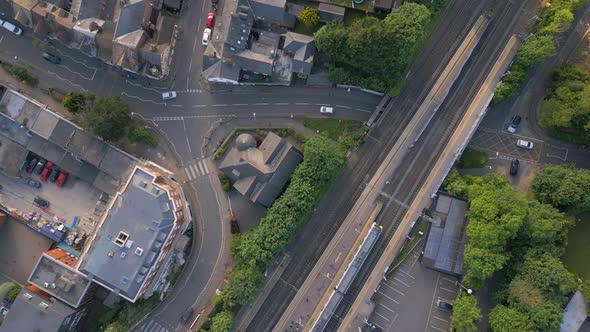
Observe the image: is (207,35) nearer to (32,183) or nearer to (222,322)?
(32,183)

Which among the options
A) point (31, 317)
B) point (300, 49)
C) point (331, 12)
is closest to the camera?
point (31, 317)

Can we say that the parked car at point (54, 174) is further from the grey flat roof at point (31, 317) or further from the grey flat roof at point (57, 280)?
the grey flat roof at point (31, 317)

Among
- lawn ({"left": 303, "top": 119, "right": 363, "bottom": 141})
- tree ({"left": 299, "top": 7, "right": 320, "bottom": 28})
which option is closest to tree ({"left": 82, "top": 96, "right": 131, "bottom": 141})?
lawn ({"left": 303, "top": 119, "right": 363, "bottom": 141})

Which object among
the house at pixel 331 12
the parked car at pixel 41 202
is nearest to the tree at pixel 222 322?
the parked car at pixel 41 202

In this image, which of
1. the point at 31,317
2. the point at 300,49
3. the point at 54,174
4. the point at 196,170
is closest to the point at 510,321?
the point at 300,49

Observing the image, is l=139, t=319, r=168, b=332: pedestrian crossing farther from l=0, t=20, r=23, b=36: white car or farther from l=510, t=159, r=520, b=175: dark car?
l=510, t=159, r=520, b=175: dark car

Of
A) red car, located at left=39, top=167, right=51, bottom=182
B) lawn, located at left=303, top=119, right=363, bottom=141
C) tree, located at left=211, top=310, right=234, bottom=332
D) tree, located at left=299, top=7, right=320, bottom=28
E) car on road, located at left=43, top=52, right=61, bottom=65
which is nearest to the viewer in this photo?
tree, located at left=211, top=310, right=234, bottom=332

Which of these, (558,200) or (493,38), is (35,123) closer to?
(493,38)

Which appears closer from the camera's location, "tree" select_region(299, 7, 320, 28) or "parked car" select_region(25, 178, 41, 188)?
"tree" select_region(299, 7, 320, 28)
